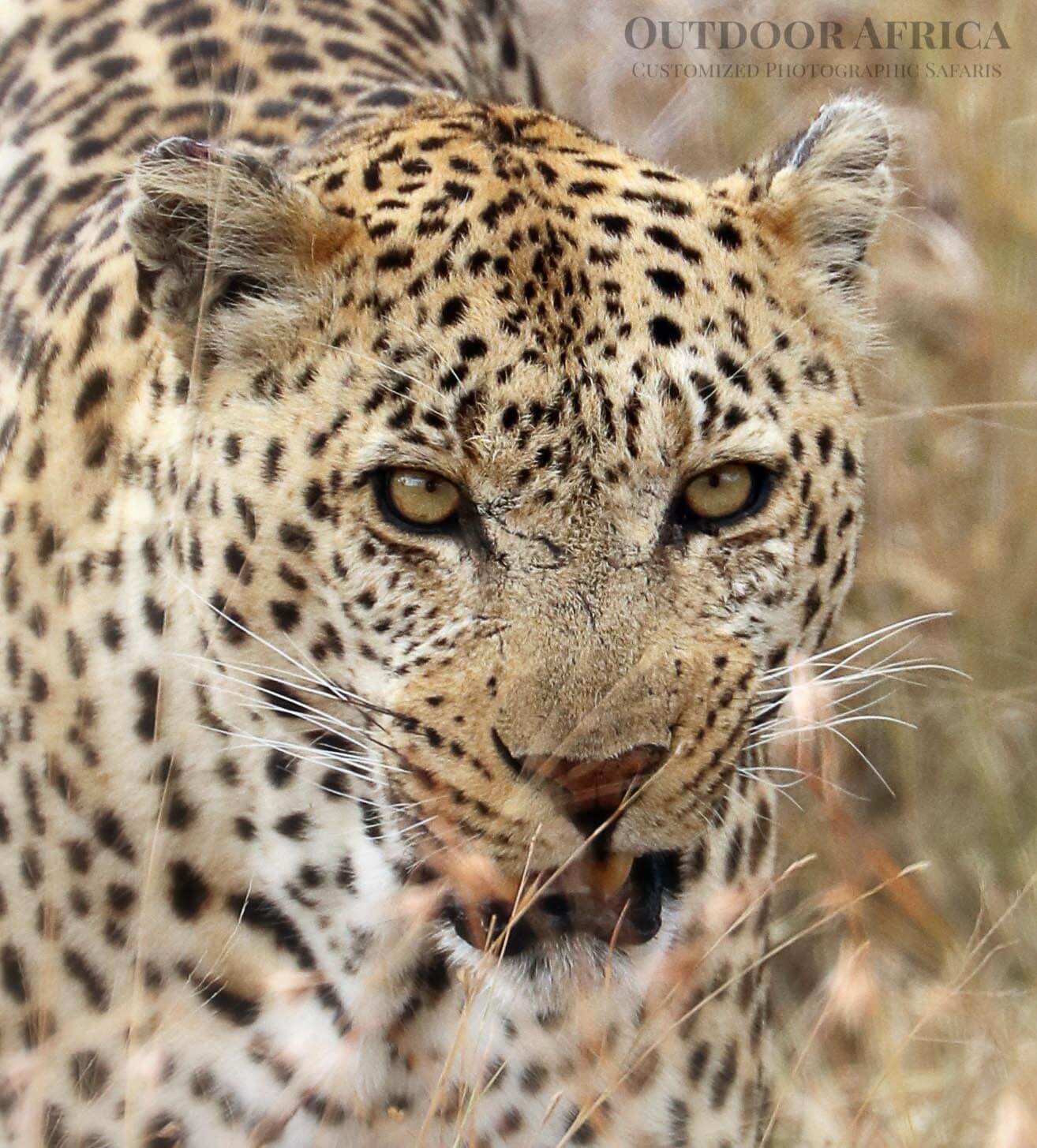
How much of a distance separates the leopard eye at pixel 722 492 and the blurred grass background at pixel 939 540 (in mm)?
1458

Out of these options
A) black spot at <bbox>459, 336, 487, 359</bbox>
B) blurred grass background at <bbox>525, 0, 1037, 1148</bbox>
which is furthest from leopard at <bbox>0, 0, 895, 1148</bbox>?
blurred grass background at <bbox>525, 0, 1037, 1148</bbox>

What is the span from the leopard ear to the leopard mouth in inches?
44.2

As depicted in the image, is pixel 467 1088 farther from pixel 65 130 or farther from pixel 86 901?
pixel 65 130

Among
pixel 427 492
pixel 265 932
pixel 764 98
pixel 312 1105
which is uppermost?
pixel 764 98

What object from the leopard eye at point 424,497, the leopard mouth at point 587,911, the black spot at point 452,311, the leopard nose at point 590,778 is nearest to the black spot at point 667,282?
the black spot at point 452,311

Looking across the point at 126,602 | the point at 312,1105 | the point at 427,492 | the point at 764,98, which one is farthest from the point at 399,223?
the point at 764,98

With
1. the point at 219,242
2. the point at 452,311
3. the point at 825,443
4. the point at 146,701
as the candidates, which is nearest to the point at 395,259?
the point at 452,311

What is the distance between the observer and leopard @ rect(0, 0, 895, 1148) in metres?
3.30

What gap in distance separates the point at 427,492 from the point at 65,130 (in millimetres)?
2209

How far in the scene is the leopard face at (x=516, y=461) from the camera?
325 centimetres

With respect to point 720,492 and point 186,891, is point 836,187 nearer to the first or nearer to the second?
point 720,492

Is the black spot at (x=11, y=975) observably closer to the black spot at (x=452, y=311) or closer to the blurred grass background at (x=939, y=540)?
the black spot at (x=452, y=311)

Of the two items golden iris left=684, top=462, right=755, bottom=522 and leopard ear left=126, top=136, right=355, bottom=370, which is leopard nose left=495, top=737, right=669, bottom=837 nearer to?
golden iris left=684, top=462, right=755, bottom=522

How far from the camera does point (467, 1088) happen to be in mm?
3770
